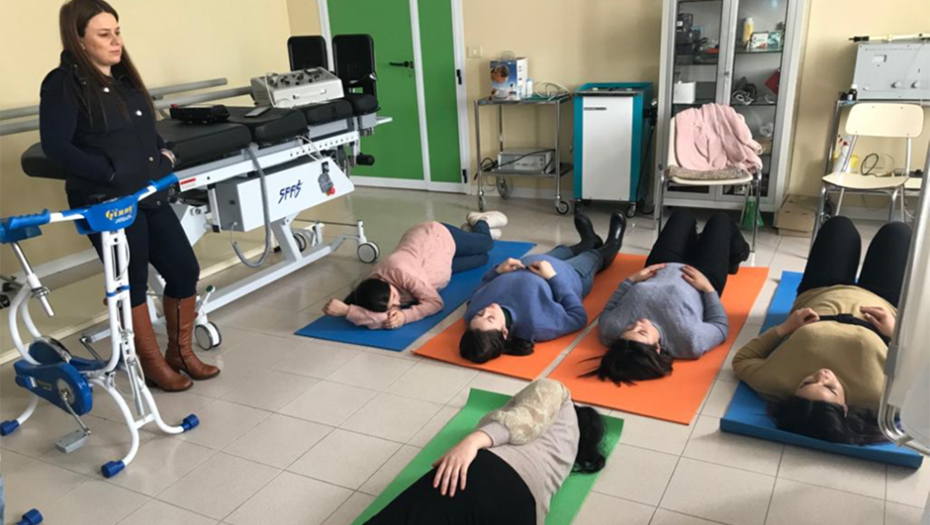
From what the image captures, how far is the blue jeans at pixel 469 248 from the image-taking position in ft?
13.6

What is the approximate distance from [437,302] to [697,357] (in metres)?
1.32

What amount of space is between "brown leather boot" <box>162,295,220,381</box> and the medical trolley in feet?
9.97

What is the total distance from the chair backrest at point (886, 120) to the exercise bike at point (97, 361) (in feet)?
12.7

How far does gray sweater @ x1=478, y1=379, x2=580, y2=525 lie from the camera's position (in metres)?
1.96

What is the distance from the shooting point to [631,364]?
2.84 metres

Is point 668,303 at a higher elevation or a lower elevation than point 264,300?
higher

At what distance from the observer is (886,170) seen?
4715 millimetres

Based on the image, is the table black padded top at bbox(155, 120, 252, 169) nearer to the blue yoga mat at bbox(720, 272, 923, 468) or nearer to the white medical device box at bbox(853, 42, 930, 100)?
the blue yoga mat at bbox(720, 272, 923, 468)

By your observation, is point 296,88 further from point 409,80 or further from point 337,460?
point 409,80

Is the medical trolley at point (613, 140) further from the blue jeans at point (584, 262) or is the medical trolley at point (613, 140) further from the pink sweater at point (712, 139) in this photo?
the blue jeans at point (584, 262)

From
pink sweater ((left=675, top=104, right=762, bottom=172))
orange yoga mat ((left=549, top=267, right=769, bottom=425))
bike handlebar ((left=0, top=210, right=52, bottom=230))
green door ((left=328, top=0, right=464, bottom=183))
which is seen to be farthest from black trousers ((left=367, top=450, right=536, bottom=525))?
green door ((left=328, top=0, right=464, bottom=183))

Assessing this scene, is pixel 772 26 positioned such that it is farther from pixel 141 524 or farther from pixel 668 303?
pixel 141 524

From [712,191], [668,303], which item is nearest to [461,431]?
[668,303]

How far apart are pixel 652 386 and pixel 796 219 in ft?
7.72
